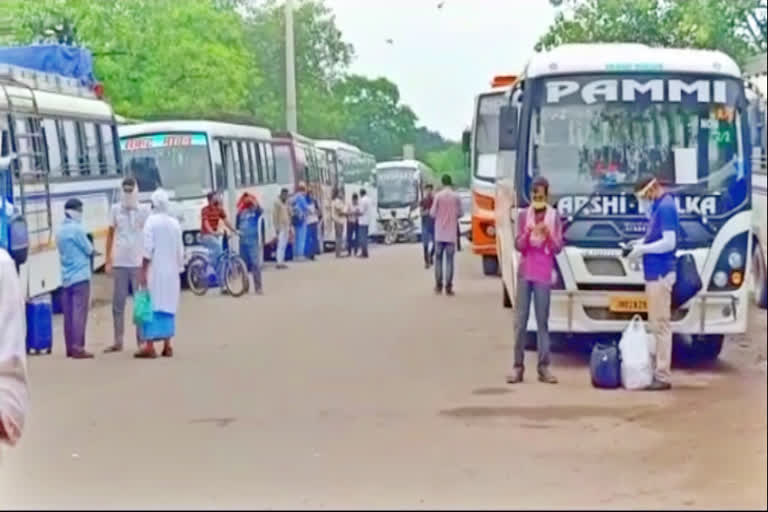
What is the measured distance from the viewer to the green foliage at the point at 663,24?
7.62m

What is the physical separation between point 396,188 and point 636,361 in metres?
27.8

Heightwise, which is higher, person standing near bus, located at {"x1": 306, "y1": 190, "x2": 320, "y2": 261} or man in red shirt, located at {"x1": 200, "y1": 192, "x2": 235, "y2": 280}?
man in red shirt, located at {"x1": 200, "y1": 192, "x2": 235, "y2": 280}

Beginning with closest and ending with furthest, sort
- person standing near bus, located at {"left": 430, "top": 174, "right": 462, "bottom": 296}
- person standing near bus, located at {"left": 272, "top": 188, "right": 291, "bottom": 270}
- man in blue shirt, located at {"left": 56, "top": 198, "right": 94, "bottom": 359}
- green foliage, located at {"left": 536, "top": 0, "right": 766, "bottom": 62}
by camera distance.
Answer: green foliage, located at {"left": 536, "top": 0, "right": 766, "bottom": 62} → man in blue shirt, located at {"left": 56, "top": 198, "right": 94, "bottom": 359} → person standing near bus, located at {"left": 430, "top": 174, "right": 462, "bottom": 296} → person standing near bus, located at {"left": 272, "top": 188, "right": 291, "bottom": 270}

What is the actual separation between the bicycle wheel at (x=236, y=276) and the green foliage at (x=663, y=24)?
31.8 feet

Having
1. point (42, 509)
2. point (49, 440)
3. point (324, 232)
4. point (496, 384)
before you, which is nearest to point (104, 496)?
point (42, 509)

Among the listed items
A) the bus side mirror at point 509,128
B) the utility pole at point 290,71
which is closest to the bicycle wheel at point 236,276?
the utility pole at point 290,71

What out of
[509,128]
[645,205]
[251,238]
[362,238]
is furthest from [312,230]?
[645,205]

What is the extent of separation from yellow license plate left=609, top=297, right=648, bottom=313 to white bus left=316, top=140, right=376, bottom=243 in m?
22.7

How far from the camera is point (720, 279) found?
37.1 feet

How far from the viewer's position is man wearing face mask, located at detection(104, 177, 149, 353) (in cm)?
1335

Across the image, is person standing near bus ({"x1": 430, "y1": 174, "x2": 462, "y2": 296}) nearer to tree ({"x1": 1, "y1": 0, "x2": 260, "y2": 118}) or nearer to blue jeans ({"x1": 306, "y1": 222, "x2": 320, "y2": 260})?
tree ({"x1": 1, "y1": 0, "x2": 260, "y2": 118})

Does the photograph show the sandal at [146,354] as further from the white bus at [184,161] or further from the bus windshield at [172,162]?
the bus windshield at [172,162]

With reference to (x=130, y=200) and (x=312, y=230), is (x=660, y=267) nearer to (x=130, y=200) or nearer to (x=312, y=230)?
(x=130, y=200)

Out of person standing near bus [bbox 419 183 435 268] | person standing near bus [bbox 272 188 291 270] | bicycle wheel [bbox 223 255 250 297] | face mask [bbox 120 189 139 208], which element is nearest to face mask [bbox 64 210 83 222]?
face mask [bbox 120 189 139 208]
